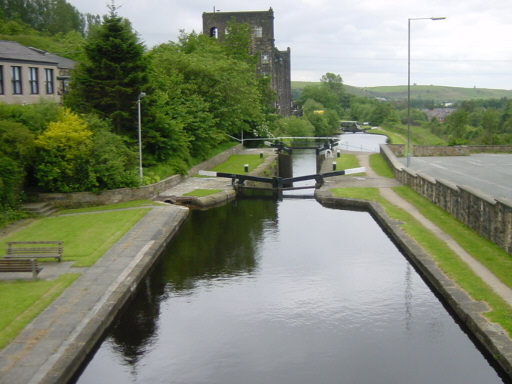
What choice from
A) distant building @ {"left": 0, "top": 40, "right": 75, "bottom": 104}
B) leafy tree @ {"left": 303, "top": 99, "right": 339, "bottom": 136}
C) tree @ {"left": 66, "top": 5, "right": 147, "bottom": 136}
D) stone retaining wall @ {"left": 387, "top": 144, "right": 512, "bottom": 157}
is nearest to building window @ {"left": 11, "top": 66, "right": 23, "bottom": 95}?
distant building @ {"left": 0, "top": 40, "right": 75, "bottom": 104}

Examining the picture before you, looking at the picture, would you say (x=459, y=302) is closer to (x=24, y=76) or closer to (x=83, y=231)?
(x=83, y=231)

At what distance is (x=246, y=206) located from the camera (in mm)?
36344

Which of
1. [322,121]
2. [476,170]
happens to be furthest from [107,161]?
[322,121]

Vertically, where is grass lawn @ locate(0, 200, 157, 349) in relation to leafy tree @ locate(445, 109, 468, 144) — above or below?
below

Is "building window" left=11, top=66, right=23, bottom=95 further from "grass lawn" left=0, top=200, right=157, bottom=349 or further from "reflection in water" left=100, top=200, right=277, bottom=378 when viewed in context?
"reflection in water" left=100, top=200, right=277, bottom=378

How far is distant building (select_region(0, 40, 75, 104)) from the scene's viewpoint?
36.1 meters

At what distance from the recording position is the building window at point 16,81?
3717 centimetres

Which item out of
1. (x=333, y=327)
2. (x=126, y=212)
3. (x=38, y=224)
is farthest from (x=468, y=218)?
(x=38, y=224)

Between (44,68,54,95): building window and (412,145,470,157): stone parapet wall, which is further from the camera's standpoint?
(412,145,470,157): stone parapet wall

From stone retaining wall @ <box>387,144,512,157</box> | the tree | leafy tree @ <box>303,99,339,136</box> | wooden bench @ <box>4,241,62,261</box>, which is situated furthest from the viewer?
leafy tree @ <box>303,99,339,136</box>

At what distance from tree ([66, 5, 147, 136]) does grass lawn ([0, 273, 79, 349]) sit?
67.3 feet

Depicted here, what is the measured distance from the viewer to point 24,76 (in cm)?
3806

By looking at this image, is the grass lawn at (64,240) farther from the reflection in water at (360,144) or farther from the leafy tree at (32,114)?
the reflection in water at (360,144)

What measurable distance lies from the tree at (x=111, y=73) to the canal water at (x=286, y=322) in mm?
14767
